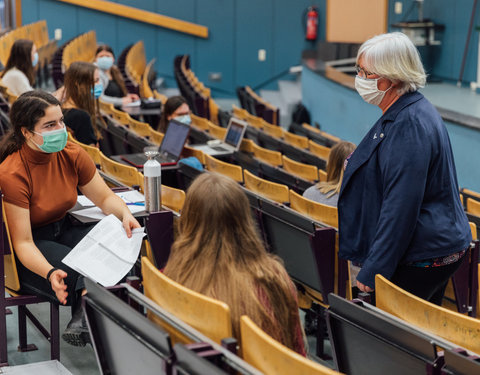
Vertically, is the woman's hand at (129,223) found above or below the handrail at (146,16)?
below

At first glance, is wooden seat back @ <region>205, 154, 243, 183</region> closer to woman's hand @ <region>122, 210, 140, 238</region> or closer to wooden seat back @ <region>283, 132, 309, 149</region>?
woman's hand @ <region>122, 210, 140, 238</region>

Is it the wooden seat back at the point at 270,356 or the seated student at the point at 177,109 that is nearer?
the wooden seat back at the point at 270,356

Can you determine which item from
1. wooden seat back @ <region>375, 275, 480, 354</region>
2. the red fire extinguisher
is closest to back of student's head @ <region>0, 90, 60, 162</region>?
wooden seat back @ <region>375, 275, 480, 354</region>

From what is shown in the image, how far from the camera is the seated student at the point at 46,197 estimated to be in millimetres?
2881

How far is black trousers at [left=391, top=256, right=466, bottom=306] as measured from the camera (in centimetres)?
252

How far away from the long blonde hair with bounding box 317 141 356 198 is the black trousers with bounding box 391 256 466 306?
3.80ft

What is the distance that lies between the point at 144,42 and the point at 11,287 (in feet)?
42.8

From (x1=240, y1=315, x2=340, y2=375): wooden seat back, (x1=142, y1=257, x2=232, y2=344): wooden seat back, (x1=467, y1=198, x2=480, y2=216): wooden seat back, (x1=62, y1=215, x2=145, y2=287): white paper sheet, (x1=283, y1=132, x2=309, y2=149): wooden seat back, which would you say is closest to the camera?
(x1=240, y1=315, x2=340, y2=375): wooden seat back

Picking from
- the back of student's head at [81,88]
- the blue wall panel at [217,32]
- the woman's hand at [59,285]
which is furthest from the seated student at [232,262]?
the blue wall panel at [217,32]

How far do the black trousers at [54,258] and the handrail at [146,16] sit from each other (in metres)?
12.4

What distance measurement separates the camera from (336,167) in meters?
3.79

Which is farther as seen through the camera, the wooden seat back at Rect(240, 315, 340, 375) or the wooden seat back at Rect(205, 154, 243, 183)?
the wooden seat back at Rect(205, 154, 243, 183)

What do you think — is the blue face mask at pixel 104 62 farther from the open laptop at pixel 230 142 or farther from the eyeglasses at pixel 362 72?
the eyeglasses at pixel 362 72

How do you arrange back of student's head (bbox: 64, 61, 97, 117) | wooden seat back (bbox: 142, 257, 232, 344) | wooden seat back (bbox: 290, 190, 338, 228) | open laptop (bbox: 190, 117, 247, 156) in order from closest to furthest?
wooden seat back (bbox: 142, 257, 232, 344)
wooden seat back (bbox: 290, 190, 338, 228)
back of student's head (bbox: 64, 61, 97, 117)
open laptop (bbox: 190, 117, 247, 156)
